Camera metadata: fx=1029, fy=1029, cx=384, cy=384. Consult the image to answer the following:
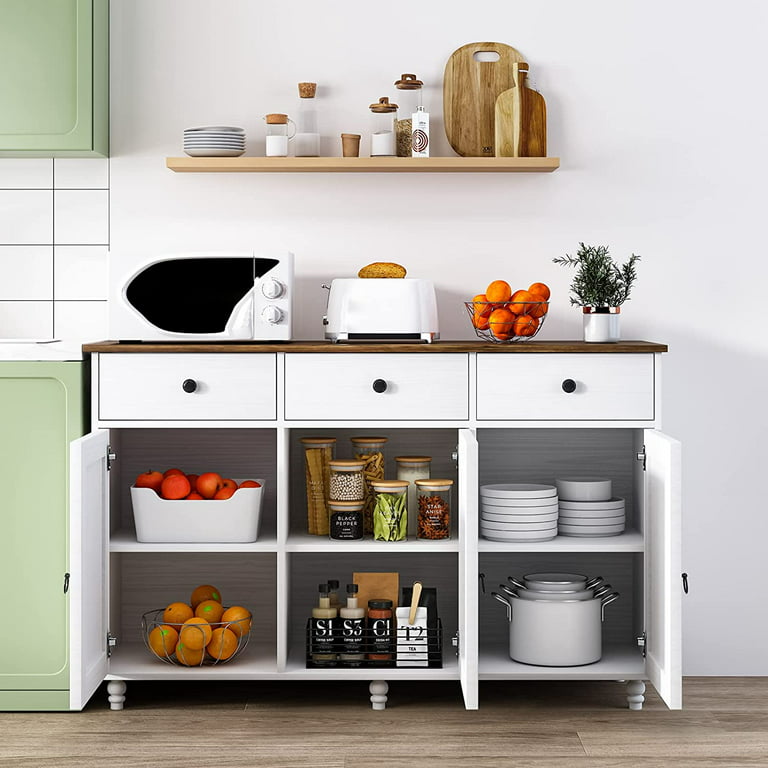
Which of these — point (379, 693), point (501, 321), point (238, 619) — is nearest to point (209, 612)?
point (238, 619)

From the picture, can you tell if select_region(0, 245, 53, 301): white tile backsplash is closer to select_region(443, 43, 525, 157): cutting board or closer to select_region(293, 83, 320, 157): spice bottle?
select_region(293, 83, 320, 157): spice bottle

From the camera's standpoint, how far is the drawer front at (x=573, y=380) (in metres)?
2.49

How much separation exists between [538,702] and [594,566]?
43cm

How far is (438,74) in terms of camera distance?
2.87 meters

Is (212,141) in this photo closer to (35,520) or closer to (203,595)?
(35,520)

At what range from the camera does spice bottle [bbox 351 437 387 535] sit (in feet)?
8.80

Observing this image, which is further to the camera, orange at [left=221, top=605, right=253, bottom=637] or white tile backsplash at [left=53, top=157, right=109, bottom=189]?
white tile backsplash at [left=53, top=157, right=109, bottom=189]

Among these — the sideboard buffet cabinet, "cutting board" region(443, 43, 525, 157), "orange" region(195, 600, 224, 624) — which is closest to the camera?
the sideboard buffet cabinet

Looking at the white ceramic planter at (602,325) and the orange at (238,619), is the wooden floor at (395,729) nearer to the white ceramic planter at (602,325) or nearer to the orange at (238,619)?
the orange at (238,619)

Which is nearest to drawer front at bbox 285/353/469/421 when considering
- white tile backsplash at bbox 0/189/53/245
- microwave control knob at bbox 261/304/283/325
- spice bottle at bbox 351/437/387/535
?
microwave control knob at bbox 261/304/283/325

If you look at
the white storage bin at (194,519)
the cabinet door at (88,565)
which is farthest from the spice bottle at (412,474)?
the cabinet door at (88,565)

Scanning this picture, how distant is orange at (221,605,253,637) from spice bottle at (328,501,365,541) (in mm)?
298

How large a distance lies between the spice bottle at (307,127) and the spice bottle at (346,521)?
0.97m

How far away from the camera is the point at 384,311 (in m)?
2.56
